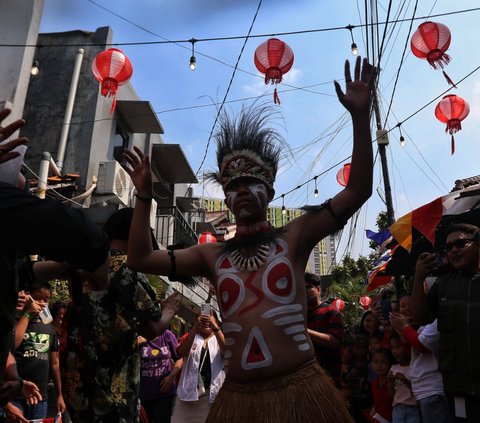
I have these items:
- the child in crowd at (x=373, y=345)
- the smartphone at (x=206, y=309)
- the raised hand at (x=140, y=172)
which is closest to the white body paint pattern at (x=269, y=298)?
the raised hand at (x=140, y=172)

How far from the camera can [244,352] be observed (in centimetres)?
217

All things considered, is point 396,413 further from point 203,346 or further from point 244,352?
point 244,352

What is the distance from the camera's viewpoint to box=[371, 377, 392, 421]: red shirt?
470 cm

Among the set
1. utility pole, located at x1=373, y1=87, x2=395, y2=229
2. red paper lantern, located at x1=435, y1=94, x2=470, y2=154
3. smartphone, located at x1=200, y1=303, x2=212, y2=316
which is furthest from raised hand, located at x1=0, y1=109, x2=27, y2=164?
utility pole, located at x1=373, y1=87, x2=395, y2=229

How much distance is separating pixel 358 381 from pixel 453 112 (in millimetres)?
6070

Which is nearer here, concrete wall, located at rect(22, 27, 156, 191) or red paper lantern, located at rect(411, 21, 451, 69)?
red paper lantern, located at rect(411, 21, 451, 69)

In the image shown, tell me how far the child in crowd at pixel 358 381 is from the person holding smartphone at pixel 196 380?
1.39 metres

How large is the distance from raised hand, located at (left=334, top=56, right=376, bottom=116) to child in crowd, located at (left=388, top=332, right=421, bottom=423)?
3027mm

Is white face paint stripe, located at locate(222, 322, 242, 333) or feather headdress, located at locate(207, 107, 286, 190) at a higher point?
feather headdress, located at locate(207, 107, 286, 190)

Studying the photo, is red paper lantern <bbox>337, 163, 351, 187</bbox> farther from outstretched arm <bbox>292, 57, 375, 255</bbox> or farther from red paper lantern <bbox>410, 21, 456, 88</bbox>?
outstretched arm <bbox>292, 57, 375, 255</bbox>

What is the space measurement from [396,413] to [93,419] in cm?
302

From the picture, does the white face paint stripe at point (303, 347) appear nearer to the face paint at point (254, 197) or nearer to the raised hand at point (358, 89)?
the face paint at point (254, 197)

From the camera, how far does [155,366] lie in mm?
5578

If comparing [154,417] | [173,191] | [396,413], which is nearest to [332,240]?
[396,413]
